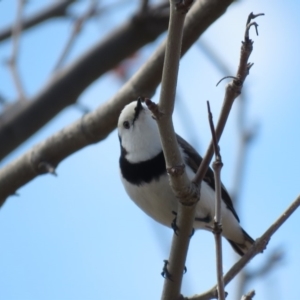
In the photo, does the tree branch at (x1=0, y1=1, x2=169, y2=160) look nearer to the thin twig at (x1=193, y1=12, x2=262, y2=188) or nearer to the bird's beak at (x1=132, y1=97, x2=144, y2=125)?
the bird's beak at (x1=132, y1=97, x2=144, y2=125)

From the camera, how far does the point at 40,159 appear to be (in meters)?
3.80

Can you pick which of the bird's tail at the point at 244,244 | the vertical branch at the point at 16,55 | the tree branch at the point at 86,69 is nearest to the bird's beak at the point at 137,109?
the tree branch at the point at 86,69

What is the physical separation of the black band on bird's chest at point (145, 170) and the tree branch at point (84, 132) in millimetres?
351

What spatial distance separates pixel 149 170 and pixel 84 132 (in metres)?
0.47

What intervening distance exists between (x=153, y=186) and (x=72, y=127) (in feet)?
1.76

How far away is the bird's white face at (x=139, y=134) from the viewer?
161 inches

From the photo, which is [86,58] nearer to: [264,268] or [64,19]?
[64,19]

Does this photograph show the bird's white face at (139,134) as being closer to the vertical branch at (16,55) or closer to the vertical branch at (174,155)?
the vertical branch at (16,55)

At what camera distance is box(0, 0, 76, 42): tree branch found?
4.91 meters

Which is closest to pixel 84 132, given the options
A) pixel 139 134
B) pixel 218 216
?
pixel 139 134

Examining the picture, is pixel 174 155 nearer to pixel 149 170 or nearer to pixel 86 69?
pixel 149 170

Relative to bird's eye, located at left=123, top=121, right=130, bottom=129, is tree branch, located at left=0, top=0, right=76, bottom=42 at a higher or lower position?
higher

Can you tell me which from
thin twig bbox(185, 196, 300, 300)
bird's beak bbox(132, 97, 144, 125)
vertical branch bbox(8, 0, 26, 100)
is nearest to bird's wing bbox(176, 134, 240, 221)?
bird's beak bbox(132, 97, 144, 125)

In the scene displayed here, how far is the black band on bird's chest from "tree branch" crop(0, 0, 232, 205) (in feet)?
1.15
